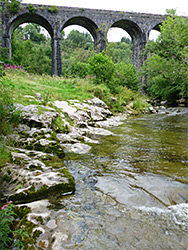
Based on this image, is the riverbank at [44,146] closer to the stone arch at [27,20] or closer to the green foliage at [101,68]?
the green foliage at [101,68]

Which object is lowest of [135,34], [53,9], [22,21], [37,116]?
[37,116]

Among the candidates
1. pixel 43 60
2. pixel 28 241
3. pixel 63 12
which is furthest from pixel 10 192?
pixel 43 60

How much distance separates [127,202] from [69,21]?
22.6 m

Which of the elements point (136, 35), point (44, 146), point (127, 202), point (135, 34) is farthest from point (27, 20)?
point (127, 202)

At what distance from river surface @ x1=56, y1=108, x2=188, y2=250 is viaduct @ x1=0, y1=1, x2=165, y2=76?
17846mm

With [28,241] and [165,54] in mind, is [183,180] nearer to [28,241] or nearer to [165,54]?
[28,241]

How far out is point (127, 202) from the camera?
2.21m

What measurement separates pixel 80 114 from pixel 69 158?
10.7ft

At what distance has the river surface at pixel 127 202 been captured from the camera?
164 centimetres

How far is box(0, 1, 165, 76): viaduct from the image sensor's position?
18141 mm

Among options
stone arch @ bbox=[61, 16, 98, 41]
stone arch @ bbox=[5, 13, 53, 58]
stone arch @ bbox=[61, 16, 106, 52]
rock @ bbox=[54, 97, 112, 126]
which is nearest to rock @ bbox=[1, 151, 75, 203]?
rock @ bbox=[54, 97, 112, 126]

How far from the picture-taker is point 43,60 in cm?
2852

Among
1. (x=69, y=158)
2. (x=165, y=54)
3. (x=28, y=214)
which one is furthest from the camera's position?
(x=165, y=54)

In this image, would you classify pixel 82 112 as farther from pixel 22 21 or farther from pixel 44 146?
pixel 22 21
